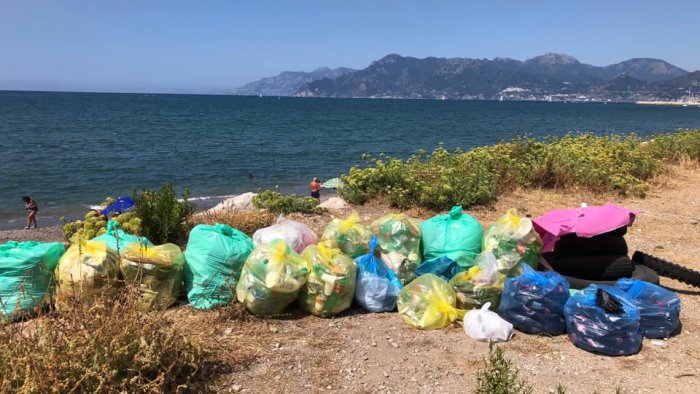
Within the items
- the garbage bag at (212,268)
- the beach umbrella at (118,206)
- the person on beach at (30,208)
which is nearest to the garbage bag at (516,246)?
the garbage bag at (212,268)

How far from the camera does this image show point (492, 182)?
9.08m

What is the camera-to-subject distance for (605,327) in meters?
3.87

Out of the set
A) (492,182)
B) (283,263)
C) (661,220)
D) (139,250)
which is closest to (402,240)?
(283,263)

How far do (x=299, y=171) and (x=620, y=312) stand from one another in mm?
17956

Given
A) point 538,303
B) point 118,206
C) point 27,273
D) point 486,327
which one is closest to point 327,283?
point 486,327

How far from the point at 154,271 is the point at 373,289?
1.93m

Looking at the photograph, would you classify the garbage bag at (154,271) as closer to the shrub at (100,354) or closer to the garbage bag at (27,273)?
the garbage bag at (27,273)

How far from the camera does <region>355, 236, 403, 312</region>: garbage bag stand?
15.1ft

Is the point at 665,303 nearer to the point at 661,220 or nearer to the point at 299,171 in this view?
the point at 661,220

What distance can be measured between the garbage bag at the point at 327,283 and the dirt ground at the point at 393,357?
0.11 metres

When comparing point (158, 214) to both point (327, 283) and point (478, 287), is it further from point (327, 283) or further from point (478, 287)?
point (478, 287)

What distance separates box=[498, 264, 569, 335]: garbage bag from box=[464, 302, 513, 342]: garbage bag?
0.15 m

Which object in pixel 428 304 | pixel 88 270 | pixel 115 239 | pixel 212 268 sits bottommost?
pixel 428 304

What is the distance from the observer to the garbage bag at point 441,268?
4977 mm
